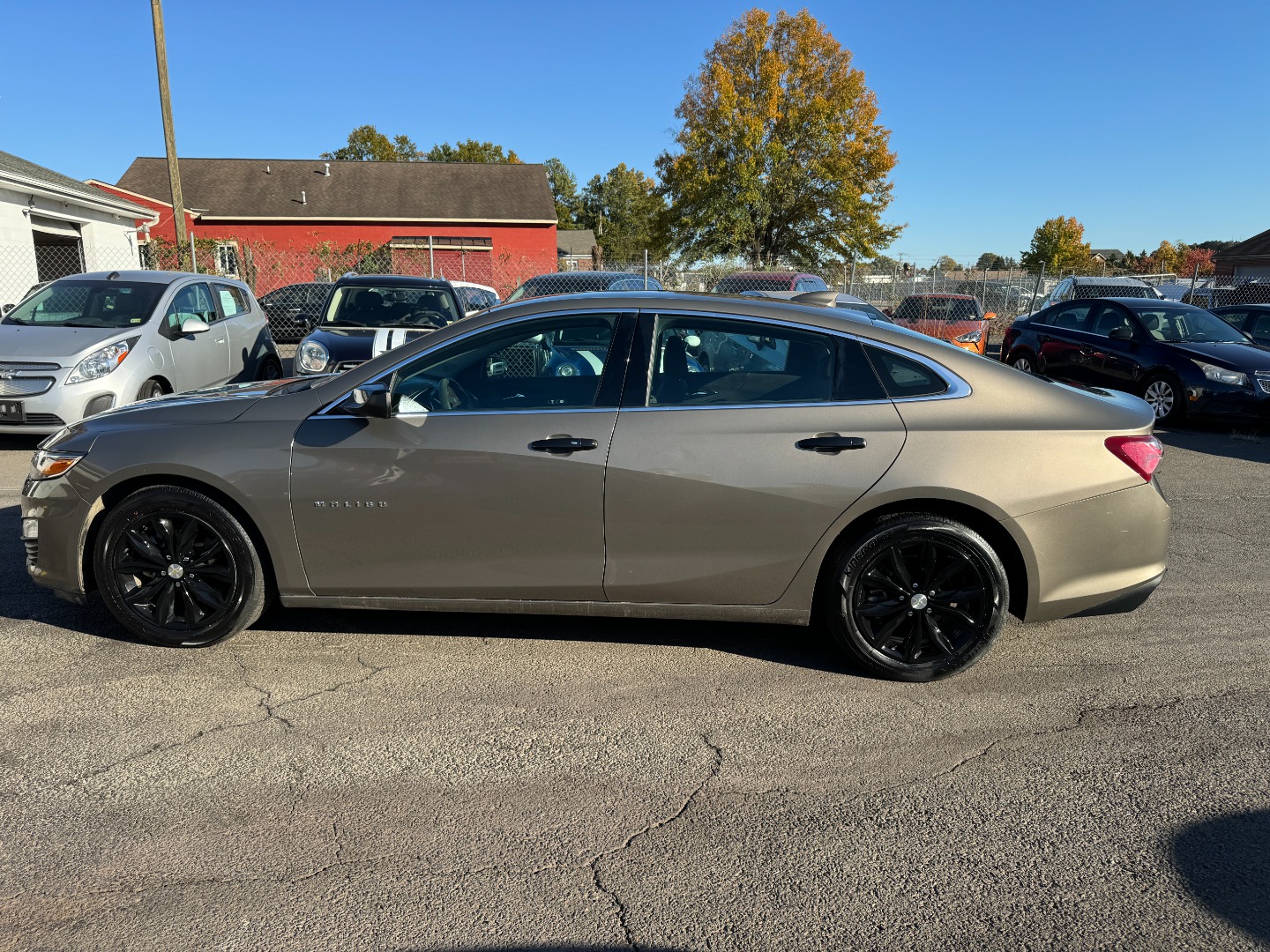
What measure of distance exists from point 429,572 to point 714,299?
1696 millimetres

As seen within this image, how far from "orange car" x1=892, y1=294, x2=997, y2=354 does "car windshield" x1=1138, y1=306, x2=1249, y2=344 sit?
3.34m

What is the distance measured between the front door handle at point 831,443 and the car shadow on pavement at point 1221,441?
7.41m

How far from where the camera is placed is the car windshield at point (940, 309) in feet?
53.7

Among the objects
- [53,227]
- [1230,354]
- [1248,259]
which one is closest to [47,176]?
[53,227]

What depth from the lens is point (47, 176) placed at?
18.1 m

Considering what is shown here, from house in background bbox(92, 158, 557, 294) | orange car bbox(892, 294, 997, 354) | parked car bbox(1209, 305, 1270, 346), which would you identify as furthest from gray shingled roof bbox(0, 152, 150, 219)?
parked car bbox(1209, 305, 1270, 346)

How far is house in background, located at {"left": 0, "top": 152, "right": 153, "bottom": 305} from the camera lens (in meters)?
15.9

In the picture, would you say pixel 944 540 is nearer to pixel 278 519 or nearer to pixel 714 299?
pixel 714 299

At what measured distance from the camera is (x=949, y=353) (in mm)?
4004

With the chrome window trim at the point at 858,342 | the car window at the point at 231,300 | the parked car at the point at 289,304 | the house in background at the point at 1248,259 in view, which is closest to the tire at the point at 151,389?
the car window at the point at 231,300

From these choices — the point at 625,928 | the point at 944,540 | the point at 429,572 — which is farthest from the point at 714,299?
the point at 625,928

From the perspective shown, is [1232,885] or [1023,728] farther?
[1023,728]

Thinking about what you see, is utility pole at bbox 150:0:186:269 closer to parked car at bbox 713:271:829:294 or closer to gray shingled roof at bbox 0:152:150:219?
gray shingled roof at bbox 0:152:150:219

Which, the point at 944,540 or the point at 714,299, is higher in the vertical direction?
the point at 714,299
